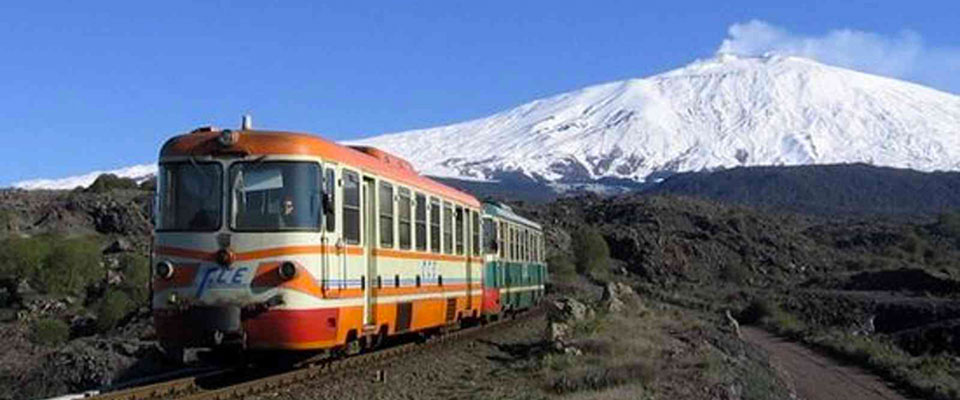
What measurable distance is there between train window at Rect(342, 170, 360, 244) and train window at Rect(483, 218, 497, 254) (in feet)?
34.3

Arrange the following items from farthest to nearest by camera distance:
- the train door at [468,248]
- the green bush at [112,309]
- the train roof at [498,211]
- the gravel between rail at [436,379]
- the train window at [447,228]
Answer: the green bush at [112,309], the train roof at [498,211], the train door at [468,248], the train window at [447,228], the gravel between rail at [436,379]

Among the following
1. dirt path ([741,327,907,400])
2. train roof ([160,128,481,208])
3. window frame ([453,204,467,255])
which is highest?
train roof ([160,128,481,208])

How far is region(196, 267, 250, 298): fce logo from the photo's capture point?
15.5 metres

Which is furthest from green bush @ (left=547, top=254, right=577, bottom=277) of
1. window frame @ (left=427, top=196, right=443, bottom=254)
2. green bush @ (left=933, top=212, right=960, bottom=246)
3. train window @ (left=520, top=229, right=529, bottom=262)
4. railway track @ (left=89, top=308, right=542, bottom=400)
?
green bush @ (left=933, top=212, right=960, bottom=246)

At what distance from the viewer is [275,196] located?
622 inches

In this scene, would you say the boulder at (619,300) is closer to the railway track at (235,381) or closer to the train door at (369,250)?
the railway track at (235,381)

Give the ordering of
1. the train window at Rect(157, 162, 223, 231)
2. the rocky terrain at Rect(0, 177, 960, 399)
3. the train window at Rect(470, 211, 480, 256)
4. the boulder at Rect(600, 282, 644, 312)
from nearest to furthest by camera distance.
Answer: the train window at Rect(157, 162, 223, 231), the rocky terrain at Rect(0, 177, 960, 399), the train window at Rect(470, 211, 480, 256), the boulder at Rect(600, 282, 644, 312)

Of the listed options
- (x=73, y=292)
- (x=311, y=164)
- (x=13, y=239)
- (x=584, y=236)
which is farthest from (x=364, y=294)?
(x=584, y=236)

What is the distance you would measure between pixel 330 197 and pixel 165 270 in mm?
2032

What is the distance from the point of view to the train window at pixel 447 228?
22.8 metres

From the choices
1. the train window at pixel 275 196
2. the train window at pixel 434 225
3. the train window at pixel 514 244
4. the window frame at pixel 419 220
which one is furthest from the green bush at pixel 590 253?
the train window at pixel 275 196

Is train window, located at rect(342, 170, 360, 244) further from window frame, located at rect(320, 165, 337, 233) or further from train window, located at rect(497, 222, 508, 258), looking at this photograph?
train window, located at rect(497, 222, 508, 258)

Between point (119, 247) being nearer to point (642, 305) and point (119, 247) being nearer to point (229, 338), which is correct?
point (642, 305)

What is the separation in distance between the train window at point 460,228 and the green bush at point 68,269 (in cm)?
4133
